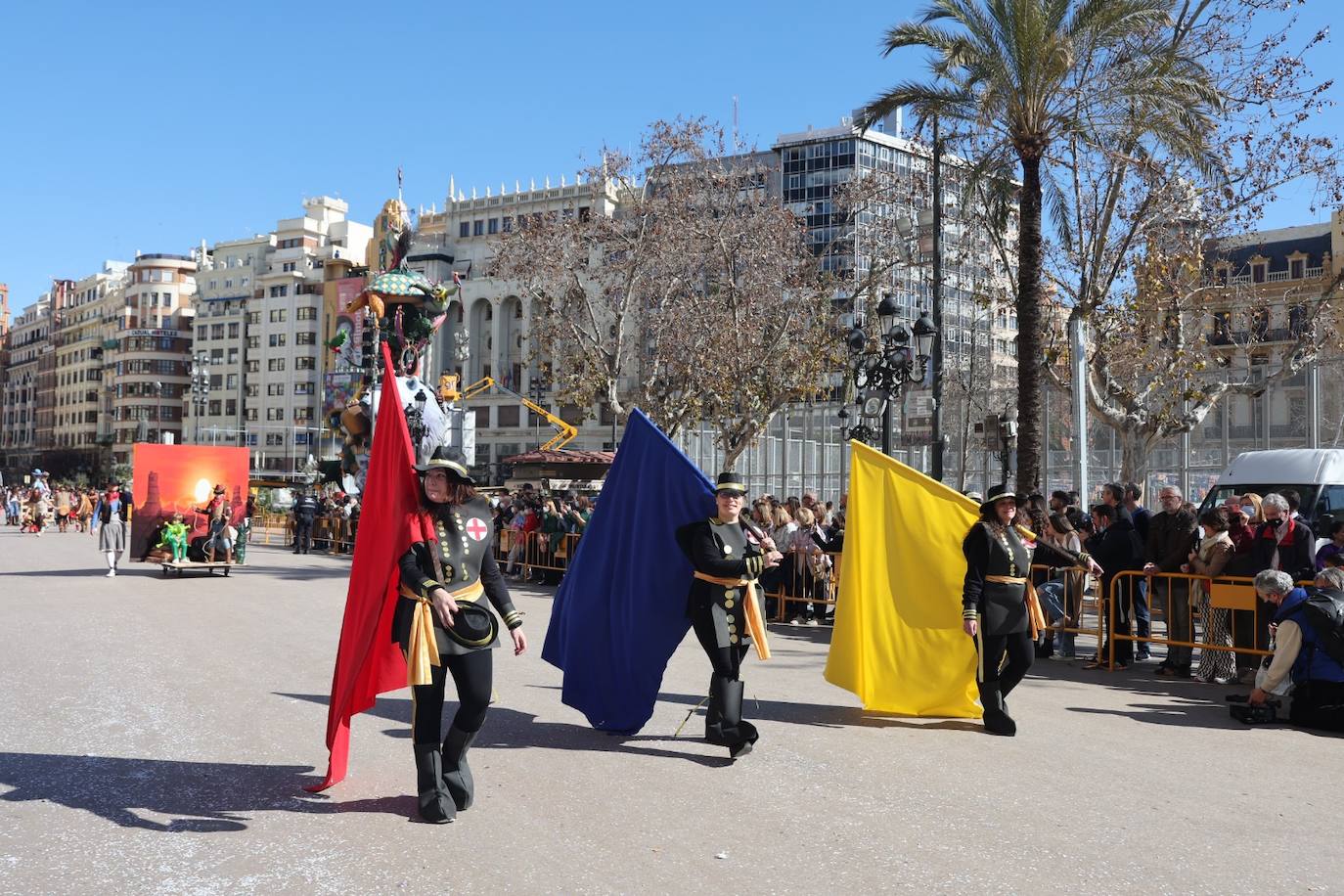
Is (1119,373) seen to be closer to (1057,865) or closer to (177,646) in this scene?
(177,646)

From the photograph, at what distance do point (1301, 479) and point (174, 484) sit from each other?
703 inches

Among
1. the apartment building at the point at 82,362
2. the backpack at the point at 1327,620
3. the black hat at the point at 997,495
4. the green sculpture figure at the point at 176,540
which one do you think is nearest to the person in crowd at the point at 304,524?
the green sculpture figure at the point at 176,540

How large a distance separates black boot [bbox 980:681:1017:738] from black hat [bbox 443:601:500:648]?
3.87m

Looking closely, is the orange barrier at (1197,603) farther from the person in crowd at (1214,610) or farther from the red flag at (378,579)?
the red flag at (378,579)

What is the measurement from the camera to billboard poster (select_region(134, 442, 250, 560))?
20188 millimetres

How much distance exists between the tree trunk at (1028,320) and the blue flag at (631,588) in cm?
1077

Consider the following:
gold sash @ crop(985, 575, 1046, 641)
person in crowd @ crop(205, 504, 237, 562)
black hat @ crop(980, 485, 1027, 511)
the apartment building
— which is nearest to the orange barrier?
gold sash @ crop(985, 575, 1046, 641)

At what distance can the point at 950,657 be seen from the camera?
→ 8.55m

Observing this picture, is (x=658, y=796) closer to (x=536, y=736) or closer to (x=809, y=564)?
(x=536, y=736)

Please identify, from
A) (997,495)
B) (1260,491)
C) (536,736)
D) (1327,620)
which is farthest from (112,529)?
(1327,620)

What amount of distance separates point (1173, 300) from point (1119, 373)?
6.36m

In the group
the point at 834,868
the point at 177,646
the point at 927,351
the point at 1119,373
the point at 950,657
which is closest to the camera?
the point at 834,868

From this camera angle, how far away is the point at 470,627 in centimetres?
584

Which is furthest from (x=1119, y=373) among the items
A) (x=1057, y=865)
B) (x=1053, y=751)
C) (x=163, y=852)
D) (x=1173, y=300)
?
(x=163, y=852)
